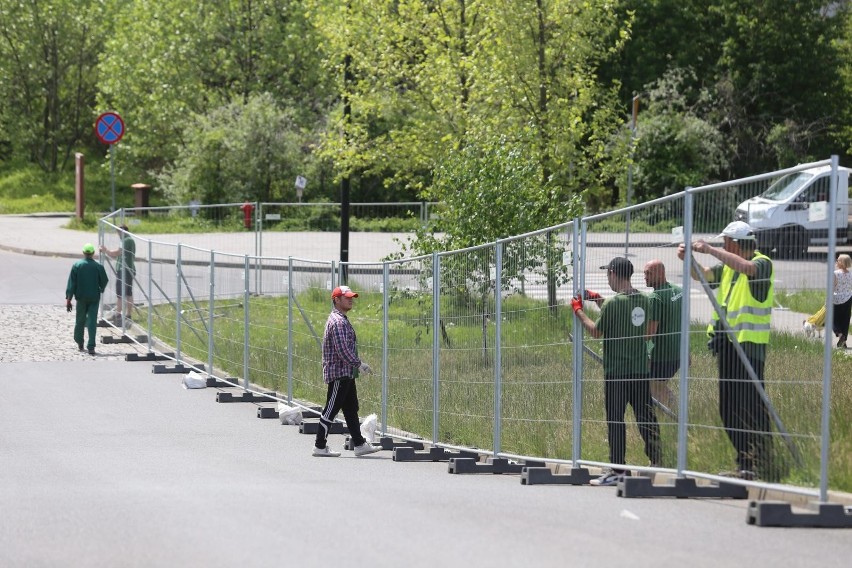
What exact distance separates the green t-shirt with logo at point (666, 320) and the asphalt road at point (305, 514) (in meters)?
1.05

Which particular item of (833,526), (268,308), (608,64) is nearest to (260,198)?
(608,64)

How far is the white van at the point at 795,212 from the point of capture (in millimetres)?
7762

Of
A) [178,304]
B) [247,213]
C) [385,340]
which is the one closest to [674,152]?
[247,213]

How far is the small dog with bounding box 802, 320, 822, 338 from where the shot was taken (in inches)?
316

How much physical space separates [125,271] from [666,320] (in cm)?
1526

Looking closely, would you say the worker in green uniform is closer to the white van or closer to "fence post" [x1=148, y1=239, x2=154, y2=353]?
"fence post" [x1=148, y1=239, x2=154, y2=353]

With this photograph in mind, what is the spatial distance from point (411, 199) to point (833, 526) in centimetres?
4081

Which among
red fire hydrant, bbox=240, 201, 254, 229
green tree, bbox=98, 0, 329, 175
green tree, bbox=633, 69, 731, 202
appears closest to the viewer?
red fire hydrant, bbox=240, 201, 254, 229

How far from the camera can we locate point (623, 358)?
400 inches

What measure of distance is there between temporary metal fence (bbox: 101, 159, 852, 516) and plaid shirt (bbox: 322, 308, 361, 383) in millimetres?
686

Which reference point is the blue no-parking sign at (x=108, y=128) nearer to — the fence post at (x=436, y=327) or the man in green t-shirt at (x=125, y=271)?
the man in green t-shirt at (x=125, y=271)

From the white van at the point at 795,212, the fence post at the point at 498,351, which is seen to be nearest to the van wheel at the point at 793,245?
the white van at the point at 795,212

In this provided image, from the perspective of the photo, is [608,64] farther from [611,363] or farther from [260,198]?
[611,363]

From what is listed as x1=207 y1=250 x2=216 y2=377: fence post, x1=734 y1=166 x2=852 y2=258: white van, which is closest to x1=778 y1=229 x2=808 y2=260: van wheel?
x1=734 y1=166 x2=852 y2=258: white van
